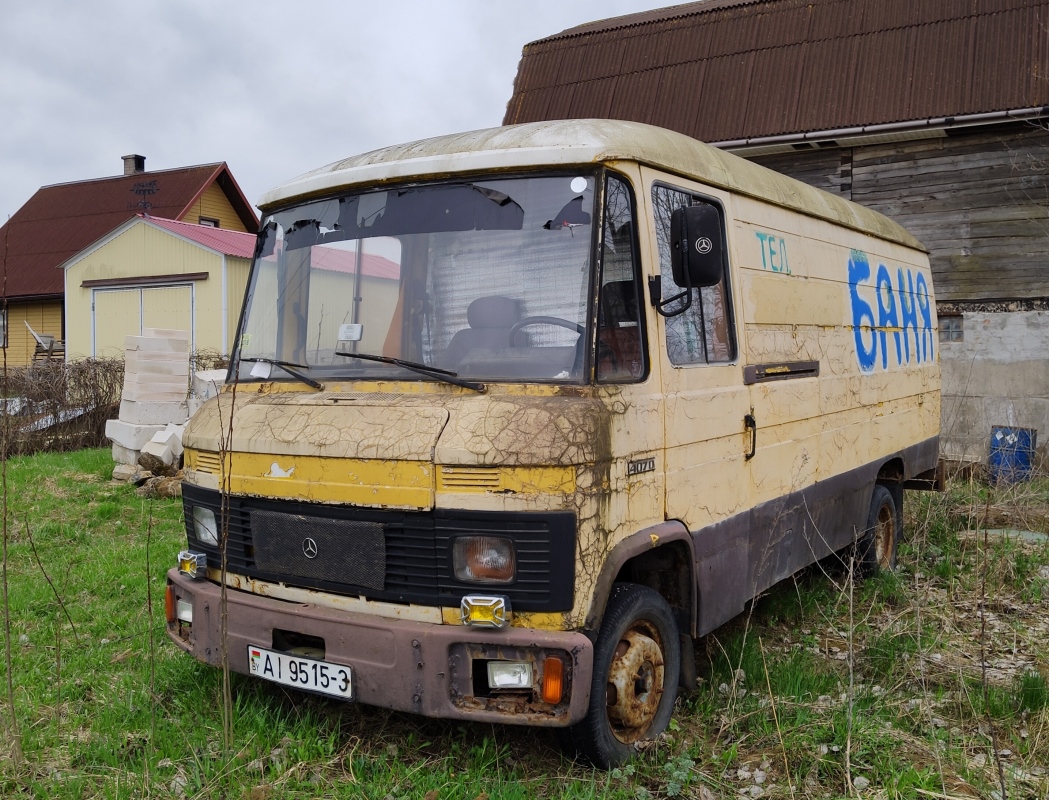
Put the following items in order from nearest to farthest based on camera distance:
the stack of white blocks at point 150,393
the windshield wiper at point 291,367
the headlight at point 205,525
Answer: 1. the windshield wiper at point 291,367
2. the headlight at point 205,525
3. the stack of white blocks at point 150,393

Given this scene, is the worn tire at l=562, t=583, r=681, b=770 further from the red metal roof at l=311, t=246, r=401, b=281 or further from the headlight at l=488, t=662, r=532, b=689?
the red metal roof at l=311, t=246, r=401, b=281

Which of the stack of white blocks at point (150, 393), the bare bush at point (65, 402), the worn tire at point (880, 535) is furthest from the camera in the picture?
the bare bush at point (65, 402)

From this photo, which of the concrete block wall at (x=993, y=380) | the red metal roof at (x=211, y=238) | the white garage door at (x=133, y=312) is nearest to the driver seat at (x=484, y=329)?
the concrete block wall at (x=993, y=380)

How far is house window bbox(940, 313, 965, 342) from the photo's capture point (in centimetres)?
1366

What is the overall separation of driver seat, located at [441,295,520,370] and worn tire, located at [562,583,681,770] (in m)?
1.11

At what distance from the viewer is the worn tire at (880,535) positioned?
22.0 feet

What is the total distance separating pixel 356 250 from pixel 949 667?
3.68 metres

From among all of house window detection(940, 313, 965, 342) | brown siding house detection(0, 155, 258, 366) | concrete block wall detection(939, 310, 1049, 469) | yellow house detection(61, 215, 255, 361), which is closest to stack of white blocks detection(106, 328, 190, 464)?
yellow house detection(61, 215, 255, 361)

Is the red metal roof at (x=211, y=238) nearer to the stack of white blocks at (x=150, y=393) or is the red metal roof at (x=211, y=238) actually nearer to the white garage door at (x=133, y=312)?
the white garage door at (x=133, y=312)

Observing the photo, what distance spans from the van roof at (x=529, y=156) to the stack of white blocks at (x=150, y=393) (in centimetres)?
744

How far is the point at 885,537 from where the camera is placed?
7238 millimetres

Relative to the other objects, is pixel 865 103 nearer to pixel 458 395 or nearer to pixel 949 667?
pixel 949 667

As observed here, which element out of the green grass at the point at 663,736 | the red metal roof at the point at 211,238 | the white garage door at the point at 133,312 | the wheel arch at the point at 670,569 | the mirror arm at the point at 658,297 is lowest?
the green grass at the point at 663,736

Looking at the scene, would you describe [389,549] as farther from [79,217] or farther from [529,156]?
[79,217]
